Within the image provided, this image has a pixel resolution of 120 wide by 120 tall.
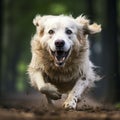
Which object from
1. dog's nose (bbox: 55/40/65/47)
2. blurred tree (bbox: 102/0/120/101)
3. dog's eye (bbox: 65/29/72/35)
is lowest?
blurred tree (bbox: 102/0/120/101)

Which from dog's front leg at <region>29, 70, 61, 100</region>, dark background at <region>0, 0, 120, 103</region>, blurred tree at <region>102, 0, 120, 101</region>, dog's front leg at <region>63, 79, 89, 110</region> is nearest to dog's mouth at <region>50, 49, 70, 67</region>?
dog's front leg at <region>29, 70, 61, 100</region>

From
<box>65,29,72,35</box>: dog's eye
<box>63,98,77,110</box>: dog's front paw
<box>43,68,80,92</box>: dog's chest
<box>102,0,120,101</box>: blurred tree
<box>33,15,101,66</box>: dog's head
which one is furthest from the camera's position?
<box>102,0,120,101</box>: blurred tree

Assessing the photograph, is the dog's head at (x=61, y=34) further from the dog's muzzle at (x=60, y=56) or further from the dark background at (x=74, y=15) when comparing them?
the dark background at (x=74, y=15)

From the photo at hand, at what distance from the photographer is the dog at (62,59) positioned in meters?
11.1

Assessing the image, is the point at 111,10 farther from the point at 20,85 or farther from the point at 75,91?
the point at 20,85

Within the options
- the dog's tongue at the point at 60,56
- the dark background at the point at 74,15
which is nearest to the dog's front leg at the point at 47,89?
the dog's tongue at the point at 60,56

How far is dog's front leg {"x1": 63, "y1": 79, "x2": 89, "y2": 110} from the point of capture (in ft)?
35.5

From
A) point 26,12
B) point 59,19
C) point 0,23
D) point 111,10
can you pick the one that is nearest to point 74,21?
point 59,19

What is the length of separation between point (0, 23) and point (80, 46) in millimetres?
18968

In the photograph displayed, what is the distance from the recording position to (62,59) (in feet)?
36.3

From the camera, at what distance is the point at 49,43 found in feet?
36.6

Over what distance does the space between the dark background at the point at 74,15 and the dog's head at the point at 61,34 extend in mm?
1985

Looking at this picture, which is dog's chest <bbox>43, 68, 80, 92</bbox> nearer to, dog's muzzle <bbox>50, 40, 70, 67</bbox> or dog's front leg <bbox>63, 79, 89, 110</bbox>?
dog's front leg <bbox>63, 79, 89, 110</bbox>

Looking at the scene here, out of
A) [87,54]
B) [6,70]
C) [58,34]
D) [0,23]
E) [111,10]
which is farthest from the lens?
[6,70]
